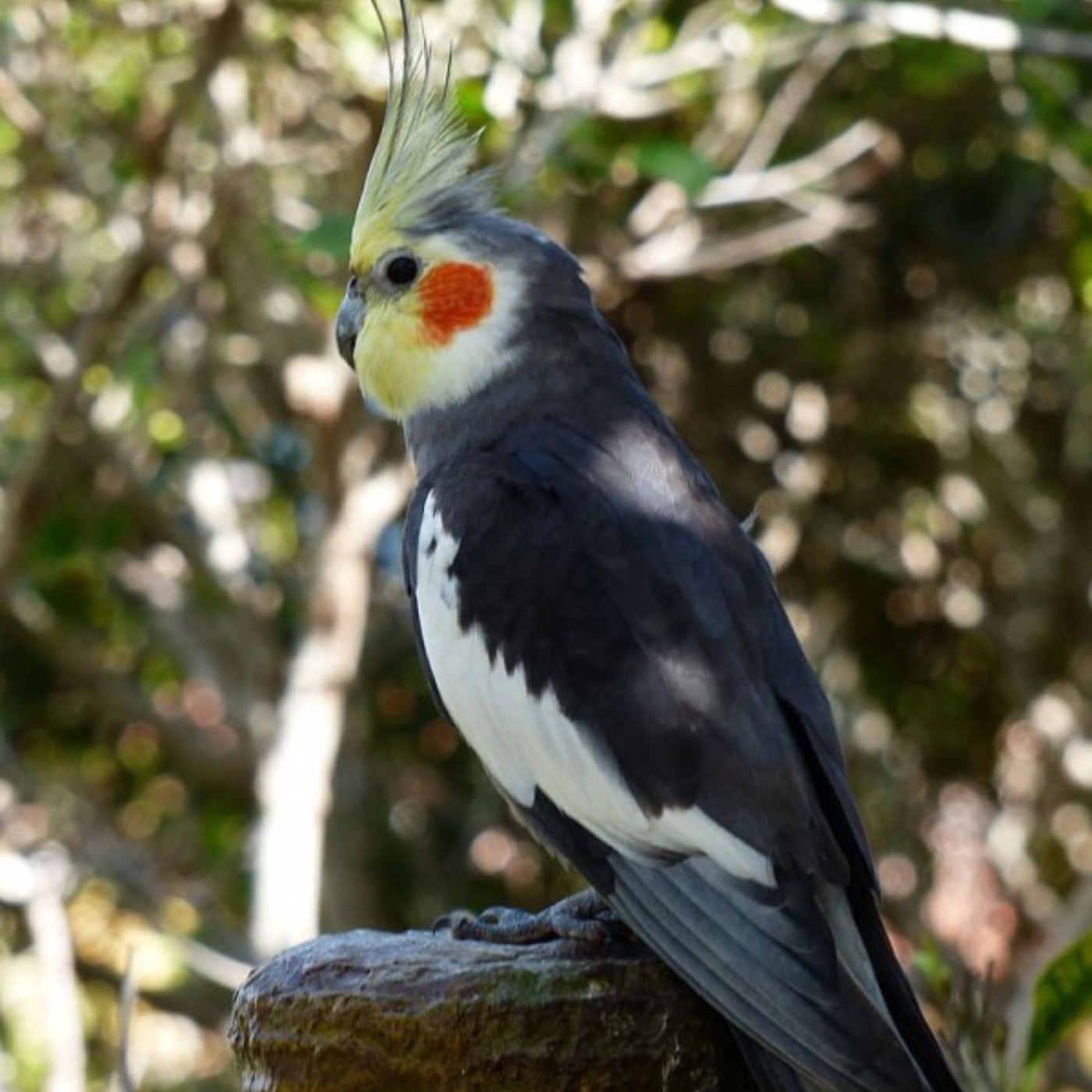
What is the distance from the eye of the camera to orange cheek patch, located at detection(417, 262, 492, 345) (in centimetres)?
396

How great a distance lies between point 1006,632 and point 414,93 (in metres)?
4.63

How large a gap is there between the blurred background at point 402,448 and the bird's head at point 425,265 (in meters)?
1.14

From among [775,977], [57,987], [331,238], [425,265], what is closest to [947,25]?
[331,238]

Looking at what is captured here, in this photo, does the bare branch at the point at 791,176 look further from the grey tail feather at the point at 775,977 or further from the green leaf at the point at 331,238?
the grey tail feather at the point at 775,977

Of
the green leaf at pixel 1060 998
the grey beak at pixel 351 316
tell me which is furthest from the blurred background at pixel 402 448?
the grey beak at pixel 351 316

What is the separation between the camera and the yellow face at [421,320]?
13.0ft

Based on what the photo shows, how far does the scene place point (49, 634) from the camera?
303 inches

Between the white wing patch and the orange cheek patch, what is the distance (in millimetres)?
517

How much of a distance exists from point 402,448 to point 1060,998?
11.4 ft

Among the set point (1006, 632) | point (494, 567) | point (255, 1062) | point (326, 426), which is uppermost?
point (494, 567)

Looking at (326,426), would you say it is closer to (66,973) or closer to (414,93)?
(66,973)

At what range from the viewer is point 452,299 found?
13.1ft

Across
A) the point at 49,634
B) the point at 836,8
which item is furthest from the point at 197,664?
the point at 836,8

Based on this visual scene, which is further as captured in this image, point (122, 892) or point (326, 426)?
point (122, 892)
